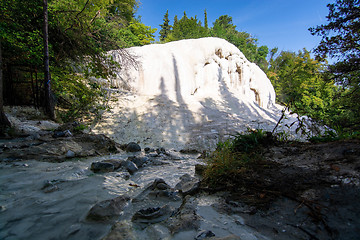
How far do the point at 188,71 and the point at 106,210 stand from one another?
1231 centimetres

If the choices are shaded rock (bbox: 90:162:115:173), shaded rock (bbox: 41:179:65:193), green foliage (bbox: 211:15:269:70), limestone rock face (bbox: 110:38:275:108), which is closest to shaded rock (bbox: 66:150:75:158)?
shaded rock (bbox: 90:162:115:173)

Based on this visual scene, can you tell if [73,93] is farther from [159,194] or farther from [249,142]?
[249,142]

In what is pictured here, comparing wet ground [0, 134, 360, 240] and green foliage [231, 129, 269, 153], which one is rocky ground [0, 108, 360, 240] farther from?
green foliage [231, 129, 269, 153]

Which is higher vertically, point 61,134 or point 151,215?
point 61,134

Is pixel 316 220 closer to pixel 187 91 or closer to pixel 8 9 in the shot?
pixel 8 9

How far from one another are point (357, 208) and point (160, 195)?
1782 mm

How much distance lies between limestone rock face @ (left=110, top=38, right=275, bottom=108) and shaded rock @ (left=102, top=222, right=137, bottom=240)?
1013 cm

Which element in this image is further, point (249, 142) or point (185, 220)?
point (249, 142)

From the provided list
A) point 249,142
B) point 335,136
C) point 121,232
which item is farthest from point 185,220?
point 335,136

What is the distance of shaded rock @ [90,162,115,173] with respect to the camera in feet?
9.58

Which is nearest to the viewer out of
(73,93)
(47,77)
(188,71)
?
(47,77)

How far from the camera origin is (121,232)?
129 centimetres

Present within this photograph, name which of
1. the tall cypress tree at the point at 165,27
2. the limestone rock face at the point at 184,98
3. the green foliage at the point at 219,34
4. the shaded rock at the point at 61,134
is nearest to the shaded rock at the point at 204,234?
the limestone rock face at the point at 184,98

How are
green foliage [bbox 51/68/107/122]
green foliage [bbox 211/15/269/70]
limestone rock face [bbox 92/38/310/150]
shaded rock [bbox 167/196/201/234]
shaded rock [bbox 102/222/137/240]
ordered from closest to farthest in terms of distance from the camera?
shaded rock [bbox 102/222/137/240] → shaded rock [bbox 167/196/201/234] → green foliage [bbox 51/68/107/122] → limestone rock face [bbox 92/38/310/150] → green foliage [bbox 211/15/269/70]
